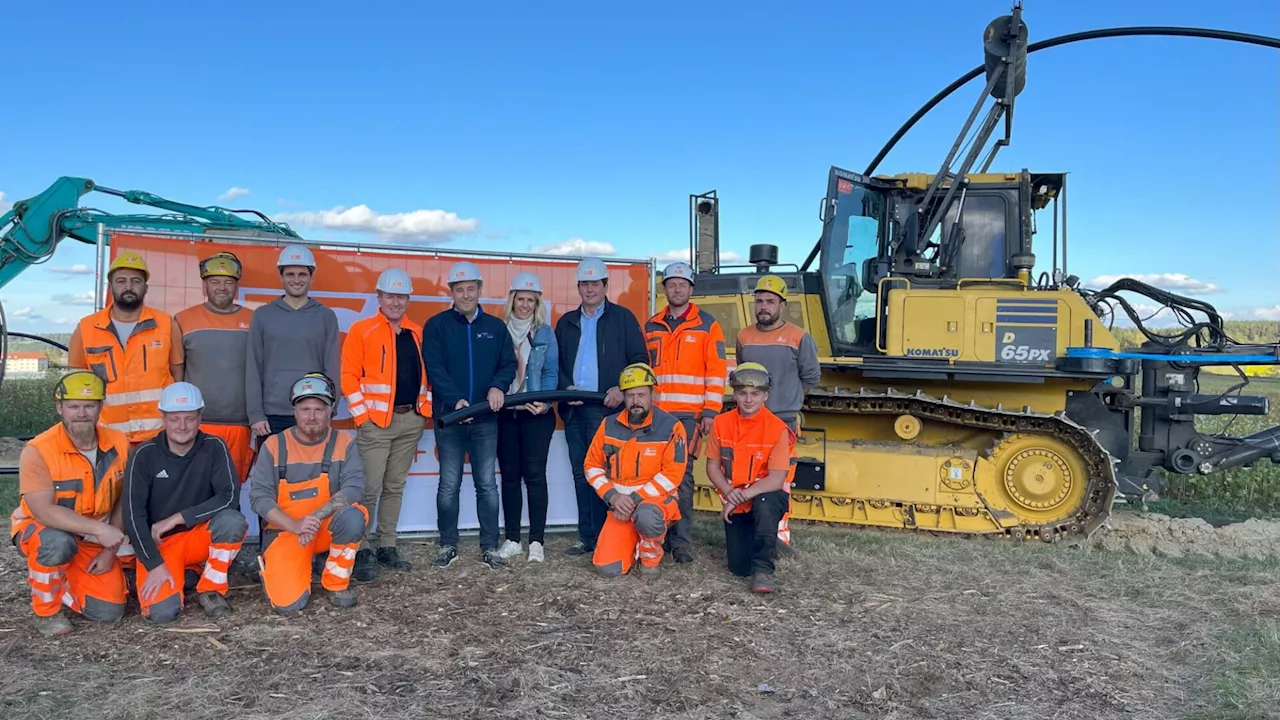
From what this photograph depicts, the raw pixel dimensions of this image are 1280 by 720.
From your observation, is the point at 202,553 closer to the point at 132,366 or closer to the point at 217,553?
the point at 217,553

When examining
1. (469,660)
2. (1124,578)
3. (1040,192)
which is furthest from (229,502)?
(1040,192)

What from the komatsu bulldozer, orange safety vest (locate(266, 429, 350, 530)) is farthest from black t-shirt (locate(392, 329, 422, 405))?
the komatsu bulldozer

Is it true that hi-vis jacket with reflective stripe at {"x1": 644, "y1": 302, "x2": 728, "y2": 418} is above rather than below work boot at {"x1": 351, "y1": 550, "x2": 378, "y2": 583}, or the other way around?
above

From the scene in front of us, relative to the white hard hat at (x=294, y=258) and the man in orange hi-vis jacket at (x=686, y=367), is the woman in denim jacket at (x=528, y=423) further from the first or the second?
the white hard hat at (x=294, y=258)

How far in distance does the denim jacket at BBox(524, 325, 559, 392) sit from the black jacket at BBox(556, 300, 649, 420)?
71mm

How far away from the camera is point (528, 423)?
19.8ft

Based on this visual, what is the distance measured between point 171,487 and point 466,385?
1.86m

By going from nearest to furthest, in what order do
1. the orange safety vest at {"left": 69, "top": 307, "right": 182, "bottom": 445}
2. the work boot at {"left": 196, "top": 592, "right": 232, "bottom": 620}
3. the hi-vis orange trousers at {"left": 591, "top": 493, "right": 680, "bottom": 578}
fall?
the work boot at {"left": 196, "top": 592, "right": 232, "bottom": 620}, the orange safety vest at {"left": 69, "top": 307, "right": 182, "bottom": 445}, the hi-vis orange trousers at {"left": 591, "top": 493, "right": 680, "bottom": 578}

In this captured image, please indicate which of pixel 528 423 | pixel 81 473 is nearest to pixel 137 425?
pixel 81 473

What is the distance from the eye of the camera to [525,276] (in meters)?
6.21

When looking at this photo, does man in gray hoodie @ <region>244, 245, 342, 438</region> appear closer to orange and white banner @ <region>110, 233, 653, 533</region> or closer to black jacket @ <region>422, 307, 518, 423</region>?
black jacket @ <region>422, 307, 518, 423</region>

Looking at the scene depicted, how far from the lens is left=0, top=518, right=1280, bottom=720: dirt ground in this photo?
3807 mm

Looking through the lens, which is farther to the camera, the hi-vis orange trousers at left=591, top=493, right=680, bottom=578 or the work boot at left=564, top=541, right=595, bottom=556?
the work boot at left=564, top=541, right=595, bottom=556

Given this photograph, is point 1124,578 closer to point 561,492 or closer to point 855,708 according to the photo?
point 855,708
